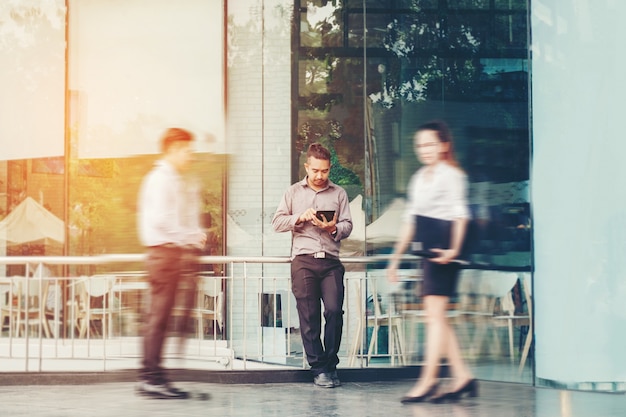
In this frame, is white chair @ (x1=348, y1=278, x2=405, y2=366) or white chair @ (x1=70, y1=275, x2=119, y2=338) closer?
white chair @ (x1=348, y1=278, x2=405, y2=366)

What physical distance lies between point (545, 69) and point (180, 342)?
11.0 feet

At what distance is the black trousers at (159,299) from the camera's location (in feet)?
19.1

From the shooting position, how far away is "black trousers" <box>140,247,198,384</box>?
5832mm

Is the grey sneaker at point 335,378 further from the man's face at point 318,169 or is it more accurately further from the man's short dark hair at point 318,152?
the man's short dark hair at point 318,152

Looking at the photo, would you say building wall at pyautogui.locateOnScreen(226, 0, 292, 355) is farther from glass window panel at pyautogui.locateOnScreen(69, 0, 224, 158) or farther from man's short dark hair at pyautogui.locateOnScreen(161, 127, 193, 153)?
man's short dark hair at pyautogui.locateOnScreen(161, 127, 193, 153)

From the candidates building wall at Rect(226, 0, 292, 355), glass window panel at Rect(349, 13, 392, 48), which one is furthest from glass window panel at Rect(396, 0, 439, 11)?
building wall at Rect(226, 0, 292, 355)

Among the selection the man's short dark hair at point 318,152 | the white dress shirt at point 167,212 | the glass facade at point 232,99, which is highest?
the glass facade at point 232,99

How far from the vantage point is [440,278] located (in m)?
5.83

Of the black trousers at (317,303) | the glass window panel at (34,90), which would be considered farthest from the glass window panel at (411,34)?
the glass window panel at (34,90)

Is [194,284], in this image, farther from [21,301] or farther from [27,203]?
[27,203]

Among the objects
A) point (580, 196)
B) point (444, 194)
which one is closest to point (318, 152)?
point (444, 194)

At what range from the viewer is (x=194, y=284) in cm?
610

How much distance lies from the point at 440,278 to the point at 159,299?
5.99ft

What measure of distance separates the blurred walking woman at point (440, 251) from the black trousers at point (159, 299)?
1.57 m
